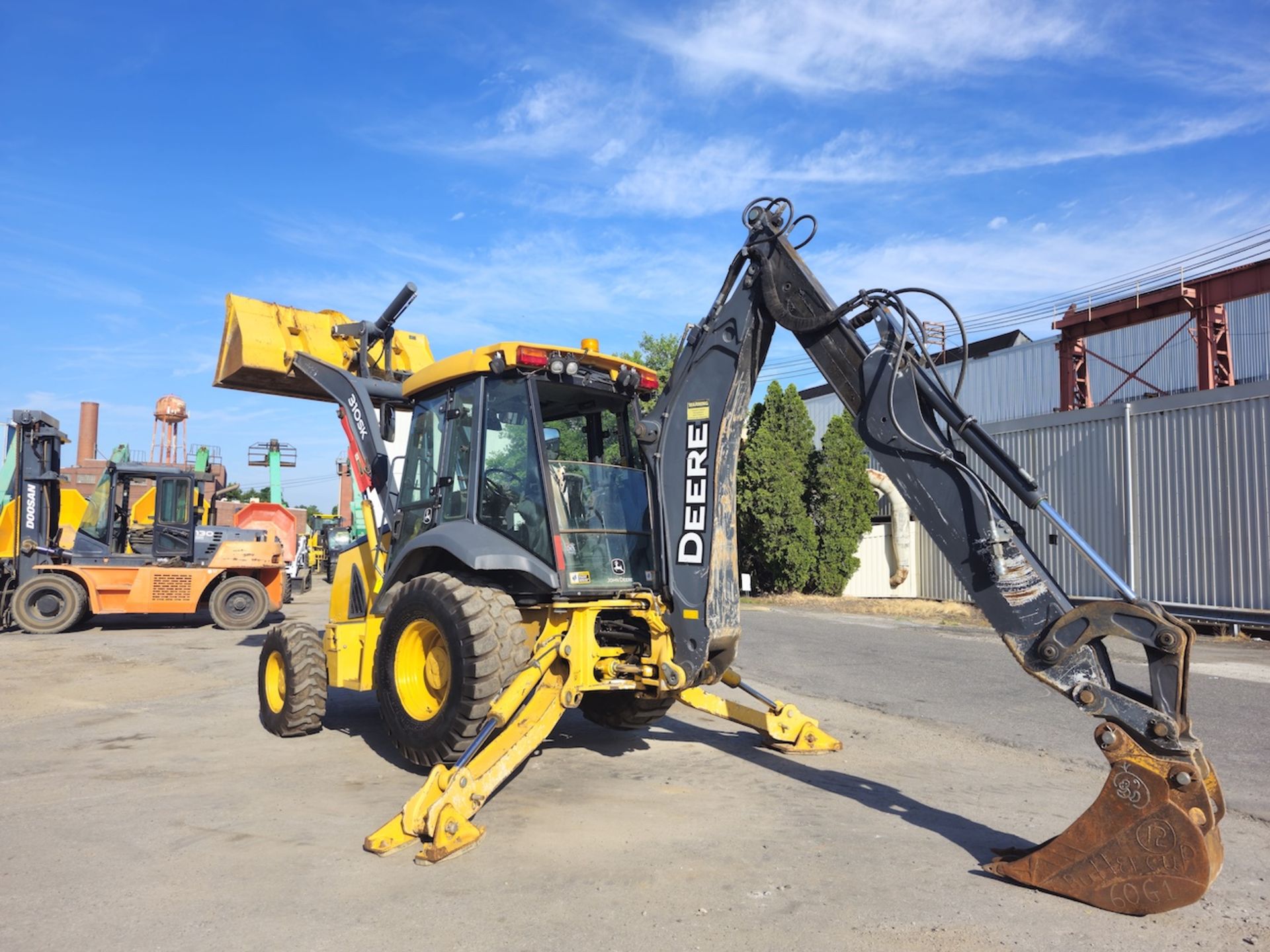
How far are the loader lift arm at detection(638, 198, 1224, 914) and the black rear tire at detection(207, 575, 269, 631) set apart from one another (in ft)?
44.5

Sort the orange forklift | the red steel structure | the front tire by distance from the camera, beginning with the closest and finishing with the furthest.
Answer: the front tire < the orange forklift < the red steel structure

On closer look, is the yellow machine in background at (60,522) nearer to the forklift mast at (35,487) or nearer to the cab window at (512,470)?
the forklift mast at (35,487)

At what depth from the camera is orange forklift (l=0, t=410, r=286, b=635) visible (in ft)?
52.0

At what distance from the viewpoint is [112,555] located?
650 inches

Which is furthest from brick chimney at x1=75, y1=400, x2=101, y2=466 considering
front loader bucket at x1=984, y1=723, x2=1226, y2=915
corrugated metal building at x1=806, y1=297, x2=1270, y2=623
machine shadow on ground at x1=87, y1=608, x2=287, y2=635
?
front loader bucket at x1=984, y1=723, x2=1226, y2=915

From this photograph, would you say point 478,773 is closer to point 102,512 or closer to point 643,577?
point 643,577

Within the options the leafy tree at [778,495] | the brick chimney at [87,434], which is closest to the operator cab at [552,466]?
the leafy tree at [778,495]

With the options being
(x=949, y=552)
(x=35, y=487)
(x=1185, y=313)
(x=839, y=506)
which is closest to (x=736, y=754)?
(x=949, y=552)

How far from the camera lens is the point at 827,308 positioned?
5176 millimetres

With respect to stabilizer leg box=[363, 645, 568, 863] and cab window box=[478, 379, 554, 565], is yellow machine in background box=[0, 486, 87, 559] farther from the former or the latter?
stabilizer leg box=[363, 645, 568, 863]

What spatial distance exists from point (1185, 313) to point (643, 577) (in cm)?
2116

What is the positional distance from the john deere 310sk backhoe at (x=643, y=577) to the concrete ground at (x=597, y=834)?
34cm

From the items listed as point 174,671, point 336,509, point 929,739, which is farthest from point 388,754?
point 336,509

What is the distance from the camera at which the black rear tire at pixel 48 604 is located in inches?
615
